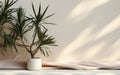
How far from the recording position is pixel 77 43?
7.11 ft

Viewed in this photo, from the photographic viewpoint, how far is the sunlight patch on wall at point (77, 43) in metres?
2.16

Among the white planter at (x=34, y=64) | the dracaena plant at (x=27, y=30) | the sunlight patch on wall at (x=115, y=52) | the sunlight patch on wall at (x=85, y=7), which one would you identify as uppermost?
the sunlight patch on wall at (x=85, y=7)

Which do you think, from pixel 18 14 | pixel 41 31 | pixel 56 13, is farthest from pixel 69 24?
pixel 18 14

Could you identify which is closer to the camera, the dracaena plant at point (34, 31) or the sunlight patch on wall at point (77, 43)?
the dracaena plant at point (34, 31)

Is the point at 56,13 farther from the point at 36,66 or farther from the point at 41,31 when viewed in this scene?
the point at 36,66

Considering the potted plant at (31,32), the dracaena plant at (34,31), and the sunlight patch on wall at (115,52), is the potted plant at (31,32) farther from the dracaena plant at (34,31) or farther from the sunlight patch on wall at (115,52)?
the sunlight patch on wall at (115,52)

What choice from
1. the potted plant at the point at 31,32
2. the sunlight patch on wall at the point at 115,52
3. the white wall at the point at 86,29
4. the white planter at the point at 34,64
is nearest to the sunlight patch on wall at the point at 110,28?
the white wall at the point at 86,29

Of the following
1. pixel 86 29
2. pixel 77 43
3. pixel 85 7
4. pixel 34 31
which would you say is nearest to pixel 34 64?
pixel 34 31

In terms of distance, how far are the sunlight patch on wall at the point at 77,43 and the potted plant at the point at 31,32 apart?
5.9 inches

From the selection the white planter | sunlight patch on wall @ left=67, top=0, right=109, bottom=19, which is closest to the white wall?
sunlight patch on wall @ left=67, top=0, right=109, bottom=19

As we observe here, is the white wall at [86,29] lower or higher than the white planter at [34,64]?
higher

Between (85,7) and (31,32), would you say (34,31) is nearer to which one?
(31,32)

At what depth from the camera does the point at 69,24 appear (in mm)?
2166

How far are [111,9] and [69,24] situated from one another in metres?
0.44
